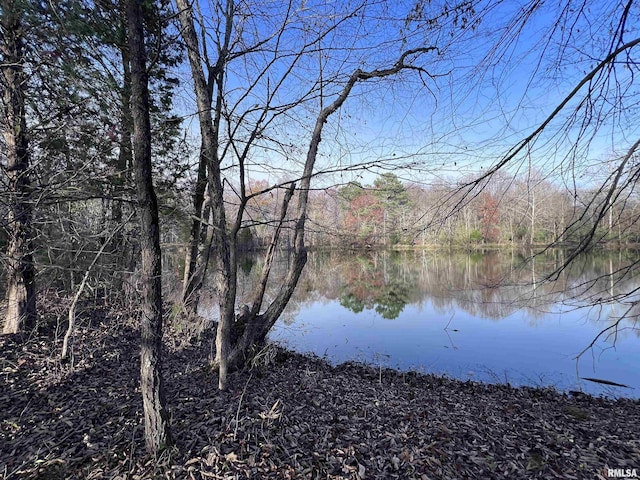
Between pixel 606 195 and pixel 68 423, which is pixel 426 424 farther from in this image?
pixel 68 423

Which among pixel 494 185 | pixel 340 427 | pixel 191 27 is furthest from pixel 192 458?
pixel 191 27

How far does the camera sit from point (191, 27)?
128 inches

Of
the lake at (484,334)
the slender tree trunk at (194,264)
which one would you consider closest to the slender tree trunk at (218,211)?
the lake at (484,334)

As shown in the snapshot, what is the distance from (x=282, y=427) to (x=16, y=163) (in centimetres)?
463

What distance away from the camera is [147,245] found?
2.16m

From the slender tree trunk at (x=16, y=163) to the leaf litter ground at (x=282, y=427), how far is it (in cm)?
52

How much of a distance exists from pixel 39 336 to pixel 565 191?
595 centimetres

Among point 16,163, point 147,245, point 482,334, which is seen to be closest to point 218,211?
point 147,245

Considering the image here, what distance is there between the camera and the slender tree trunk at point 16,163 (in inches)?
158

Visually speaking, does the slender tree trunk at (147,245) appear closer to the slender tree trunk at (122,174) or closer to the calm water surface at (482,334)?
the slender tree trunk at (122,174)

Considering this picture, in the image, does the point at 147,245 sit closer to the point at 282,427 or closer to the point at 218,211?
the point at 218,211

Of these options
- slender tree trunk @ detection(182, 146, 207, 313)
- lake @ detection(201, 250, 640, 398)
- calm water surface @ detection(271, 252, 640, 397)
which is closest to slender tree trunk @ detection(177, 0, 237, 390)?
calm water surface @ detection(271, 252, 640, 397)

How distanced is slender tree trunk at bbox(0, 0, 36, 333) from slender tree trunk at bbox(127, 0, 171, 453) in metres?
2.85

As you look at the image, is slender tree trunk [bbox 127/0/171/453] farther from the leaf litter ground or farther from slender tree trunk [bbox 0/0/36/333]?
slender tree trunk [bbox 0/0/36/333]
